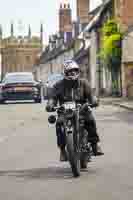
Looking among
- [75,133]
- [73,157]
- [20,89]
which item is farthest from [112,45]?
[73,157]

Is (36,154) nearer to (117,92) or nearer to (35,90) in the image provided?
(35,90)

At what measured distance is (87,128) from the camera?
1186 centimetres

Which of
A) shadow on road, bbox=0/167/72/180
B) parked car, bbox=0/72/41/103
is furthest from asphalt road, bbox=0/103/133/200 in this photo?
parked car, bbox=0/72/41/103

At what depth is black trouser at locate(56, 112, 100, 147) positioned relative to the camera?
11.4m

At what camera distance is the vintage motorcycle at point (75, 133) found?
436 inches

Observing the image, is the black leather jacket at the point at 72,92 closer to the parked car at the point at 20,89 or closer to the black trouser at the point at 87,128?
the black trouser at the point at 87,128

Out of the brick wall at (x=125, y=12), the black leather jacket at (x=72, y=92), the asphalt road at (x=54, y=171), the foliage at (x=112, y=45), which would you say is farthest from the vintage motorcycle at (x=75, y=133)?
the brick wall at (x=125, y=12)

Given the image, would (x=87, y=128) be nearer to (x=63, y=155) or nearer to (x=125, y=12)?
(x=63, y=155)

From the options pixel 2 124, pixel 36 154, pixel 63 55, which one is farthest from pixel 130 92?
pixel 63 55

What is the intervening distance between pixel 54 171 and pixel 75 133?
2.85ft

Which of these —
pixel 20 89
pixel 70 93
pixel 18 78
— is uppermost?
pixel 70 93

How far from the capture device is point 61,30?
116500 millimetres

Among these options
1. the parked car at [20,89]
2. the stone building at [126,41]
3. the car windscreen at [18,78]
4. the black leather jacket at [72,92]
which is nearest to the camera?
the black leather jacket at [72,92]

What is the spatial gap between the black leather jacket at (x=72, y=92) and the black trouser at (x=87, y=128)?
0.78 ft
